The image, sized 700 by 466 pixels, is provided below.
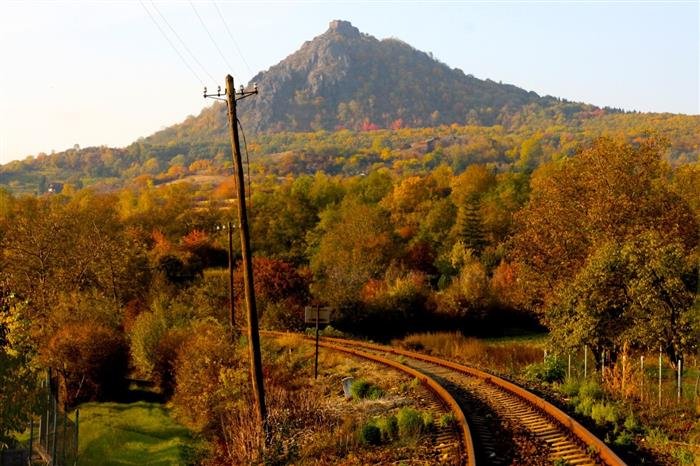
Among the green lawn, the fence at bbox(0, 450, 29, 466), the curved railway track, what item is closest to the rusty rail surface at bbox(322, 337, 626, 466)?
the curved railway track

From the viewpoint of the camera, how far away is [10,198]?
101 m

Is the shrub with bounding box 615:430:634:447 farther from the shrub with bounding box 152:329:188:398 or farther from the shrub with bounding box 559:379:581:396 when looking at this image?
the shrub with bounding box 152:329:188:398

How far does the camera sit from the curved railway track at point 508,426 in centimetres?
1312

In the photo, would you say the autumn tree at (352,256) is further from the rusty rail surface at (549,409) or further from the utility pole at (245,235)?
the utility pole at (245,235)

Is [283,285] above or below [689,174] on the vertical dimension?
below

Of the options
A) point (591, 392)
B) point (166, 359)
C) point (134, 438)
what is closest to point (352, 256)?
point (166, 359)

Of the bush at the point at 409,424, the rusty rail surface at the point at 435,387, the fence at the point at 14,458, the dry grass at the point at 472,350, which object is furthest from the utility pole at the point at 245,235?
the dry grass at the point at 472,350

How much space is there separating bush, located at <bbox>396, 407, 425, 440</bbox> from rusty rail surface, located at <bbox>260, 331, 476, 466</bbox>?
920mm

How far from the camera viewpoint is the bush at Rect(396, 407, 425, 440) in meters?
15.5

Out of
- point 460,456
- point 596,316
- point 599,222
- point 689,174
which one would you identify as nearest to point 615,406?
point 460,456

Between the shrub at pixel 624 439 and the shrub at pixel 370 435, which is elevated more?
the shrub at pixel 624 439

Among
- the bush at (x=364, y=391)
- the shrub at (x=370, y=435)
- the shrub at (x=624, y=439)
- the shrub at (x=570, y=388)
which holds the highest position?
the shrub at (x=624, y=439)

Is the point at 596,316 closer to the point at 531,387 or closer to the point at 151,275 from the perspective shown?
the point at 531,387

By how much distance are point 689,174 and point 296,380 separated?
49.9 m
